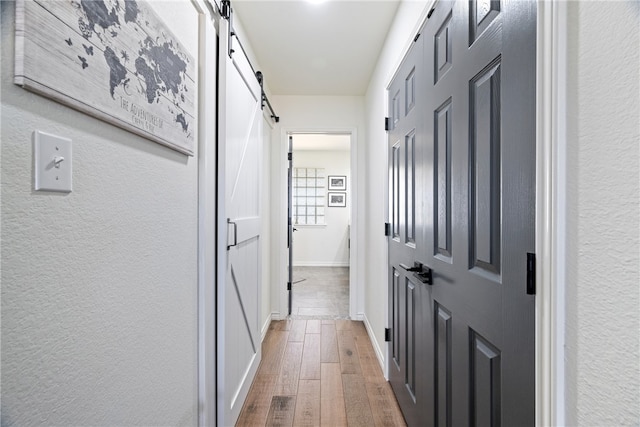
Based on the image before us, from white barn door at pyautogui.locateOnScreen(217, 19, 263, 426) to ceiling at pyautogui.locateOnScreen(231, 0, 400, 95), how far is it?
1.17ft

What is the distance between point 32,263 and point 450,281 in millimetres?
1192

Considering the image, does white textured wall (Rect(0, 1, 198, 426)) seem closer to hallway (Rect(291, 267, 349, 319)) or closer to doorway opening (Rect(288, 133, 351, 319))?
hallway (Rect(291, 267, 349, 319))

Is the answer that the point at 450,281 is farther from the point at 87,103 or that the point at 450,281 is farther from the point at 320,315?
the point at 320,315

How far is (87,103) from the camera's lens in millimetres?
725

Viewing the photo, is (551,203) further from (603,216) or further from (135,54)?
(135,54)

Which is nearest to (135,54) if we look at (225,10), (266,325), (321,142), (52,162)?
(52,162)

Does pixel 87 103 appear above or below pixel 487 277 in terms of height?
above

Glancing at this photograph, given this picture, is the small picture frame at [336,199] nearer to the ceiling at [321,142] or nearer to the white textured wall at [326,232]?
the white textured wall at [326,232]

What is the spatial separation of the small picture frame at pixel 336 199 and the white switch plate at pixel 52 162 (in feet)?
21.8

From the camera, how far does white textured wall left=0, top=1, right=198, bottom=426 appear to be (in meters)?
0.57

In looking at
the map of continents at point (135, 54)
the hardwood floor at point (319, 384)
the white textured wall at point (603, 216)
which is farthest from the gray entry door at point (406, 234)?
the map of continents at point (135, 54)

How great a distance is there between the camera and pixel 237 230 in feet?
6.14

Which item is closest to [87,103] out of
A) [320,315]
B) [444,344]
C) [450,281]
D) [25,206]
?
[25,206]

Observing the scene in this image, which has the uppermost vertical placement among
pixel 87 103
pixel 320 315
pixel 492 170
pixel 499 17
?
pixel 499 17
